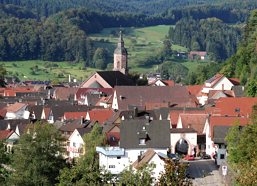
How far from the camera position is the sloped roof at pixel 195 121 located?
163 feet

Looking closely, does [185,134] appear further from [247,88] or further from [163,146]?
[247,88]

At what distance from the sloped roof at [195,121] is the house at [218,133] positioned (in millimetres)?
1538

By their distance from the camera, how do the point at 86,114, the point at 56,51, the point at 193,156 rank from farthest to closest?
1. the point at 56,51
2. the point at 86,114
3. the point at 193,156

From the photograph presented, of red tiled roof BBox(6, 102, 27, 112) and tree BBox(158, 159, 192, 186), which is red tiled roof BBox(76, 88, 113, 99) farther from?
tree BBox(158, 159, 192, 186)

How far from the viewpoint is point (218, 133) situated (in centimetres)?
4478

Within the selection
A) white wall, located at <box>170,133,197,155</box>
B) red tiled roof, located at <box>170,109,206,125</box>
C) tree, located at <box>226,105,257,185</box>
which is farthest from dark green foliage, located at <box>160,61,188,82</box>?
tree, located at <box>226,105,257,185</box>

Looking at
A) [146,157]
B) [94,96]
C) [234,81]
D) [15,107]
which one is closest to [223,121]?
[146,157]

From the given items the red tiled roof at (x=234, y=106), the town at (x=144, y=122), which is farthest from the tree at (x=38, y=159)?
the red tiled roof at (x=234, y=106)

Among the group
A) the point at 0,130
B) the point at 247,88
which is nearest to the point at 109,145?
the point at 0,130

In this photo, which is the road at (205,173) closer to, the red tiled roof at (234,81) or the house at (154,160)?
the house at (154,160)

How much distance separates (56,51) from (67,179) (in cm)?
14725

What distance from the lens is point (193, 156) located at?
46969mm

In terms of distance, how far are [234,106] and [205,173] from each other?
1360 centimetres

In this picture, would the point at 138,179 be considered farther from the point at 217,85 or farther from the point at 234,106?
the point at 217,85
